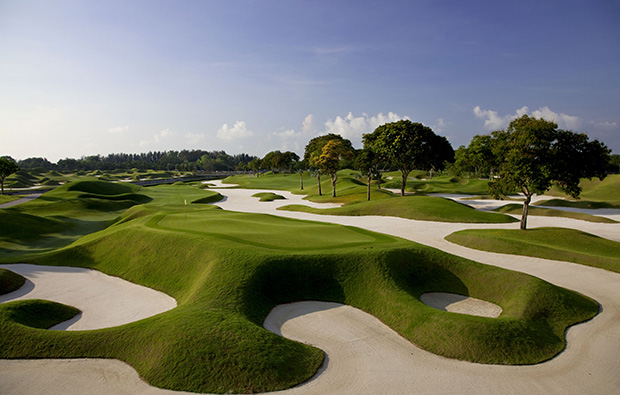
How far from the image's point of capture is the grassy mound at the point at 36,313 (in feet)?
52.1

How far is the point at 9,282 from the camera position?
22484mm

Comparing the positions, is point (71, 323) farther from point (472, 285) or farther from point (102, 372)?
point (472, 285)

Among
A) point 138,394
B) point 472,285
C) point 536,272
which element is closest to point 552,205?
point 536,272

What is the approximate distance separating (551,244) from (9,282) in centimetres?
4223

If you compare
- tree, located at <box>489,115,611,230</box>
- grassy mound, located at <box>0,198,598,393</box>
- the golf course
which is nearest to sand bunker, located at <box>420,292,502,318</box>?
the golf course

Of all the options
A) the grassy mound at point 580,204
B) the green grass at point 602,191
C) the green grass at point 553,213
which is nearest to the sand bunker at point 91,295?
the green grass at point 553,213

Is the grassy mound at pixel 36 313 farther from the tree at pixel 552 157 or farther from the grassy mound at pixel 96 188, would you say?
the grassy mound at pixel 96 188

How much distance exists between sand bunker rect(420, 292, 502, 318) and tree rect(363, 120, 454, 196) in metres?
44.8

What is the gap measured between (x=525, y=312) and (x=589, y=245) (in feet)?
62.8

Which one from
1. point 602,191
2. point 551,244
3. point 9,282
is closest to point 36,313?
point 9,282

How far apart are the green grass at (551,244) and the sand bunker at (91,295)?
26165mm

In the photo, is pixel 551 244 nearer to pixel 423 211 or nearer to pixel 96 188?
pixel 423 211

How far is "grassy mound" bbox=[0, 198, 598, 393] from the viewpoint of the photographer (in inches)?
507

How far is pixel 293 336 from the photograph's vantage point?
15.6 m
